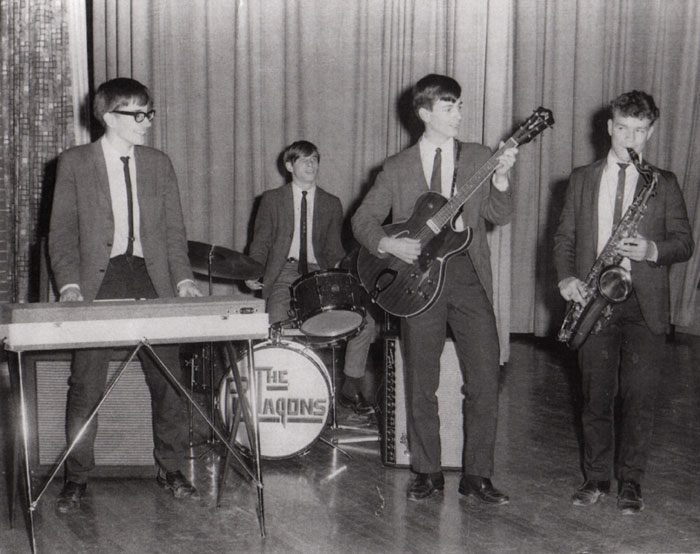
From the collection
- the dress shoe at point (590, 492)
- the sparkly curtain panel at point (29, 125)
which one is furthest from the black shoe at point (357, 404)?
the sparkly curtain panel at point (29, 125)

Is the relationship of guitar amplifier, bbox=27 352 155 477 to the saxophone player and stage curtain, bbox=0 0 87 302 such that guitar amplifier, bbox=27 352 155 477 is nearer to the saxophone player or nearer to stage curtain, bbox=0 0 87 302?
the saxophone player

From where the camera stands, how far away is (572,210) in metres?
3.41

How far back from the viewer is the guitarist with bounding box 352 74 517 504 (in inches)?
132

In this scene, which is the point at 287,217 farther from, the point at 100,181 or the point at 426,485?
the point at 426,485

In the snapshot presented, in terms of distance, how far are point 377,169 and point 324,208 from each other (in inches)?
67.9

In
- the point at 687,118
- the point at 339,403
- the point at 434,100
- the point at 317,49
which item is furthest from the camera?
the point at 687,118

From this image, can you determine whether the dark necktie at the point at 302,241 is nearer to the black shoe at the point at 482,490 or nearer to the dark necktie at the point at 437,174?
the dark necktie at the point at 437,174

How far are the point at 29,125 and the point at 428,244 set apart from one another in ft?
13.9

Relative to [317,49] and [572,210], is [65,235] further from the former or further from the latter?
[317,49]

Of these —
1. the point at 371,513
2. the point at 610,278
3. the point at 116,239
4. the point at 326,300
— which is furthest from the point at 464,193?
the point at 116,239

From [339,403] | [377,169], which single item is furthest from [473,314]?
[377,169]

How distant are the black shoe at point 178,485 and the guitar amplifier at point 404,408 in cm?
99

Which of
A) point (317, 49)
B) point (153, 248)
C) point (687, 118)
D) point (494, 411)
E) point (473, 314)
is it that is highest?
point (317, 49)

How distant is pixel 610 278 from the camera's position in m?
3.18
